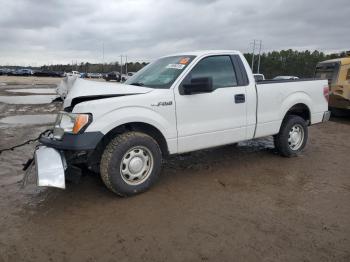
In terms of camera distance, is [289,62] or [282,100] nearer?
[282,100]

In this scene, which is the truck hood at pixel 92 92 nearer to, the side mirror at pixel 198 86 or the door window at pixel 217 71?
the side mirror at pixel 198 86

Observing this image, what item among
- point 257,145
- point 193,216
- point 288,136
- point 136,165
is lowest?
point 193,216

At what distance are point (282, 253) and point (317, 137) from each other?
620cm

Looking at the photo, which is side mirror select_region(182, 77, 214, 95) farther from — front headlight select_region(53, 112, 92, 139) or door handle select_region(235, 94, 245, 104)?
front headlight select_region(53, 112, 92, 139)

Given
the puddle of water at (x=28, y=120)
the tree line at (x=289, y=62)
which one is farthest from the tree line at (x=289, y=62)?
the puddle of water at (x=28, y=120)

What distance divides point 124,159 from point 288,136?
3329mm

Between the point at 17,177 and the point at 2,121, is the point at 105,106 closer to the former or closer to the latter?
the point at 17,177

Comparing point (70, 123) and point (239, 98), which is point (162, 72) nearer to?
point (239, 98)

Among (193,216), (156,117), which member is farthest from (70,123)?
(193,216)

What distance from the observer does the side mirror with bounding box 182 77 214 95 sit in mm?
4703

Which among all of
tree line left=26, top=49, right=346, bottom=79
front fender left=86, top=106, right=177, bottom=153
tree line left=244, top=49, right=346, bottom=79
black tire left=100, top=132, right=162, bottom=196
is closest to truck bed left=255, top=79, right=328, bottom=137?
front fender left=86, top=106, right=177, bottom=153

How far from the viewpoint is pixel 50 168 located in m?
3.93

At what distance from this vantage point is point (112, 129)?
4.38m

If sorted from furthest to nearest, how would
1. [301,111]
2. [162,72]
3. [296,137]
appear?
1. [301,111]
2. [296,137]
3. [162,72]
